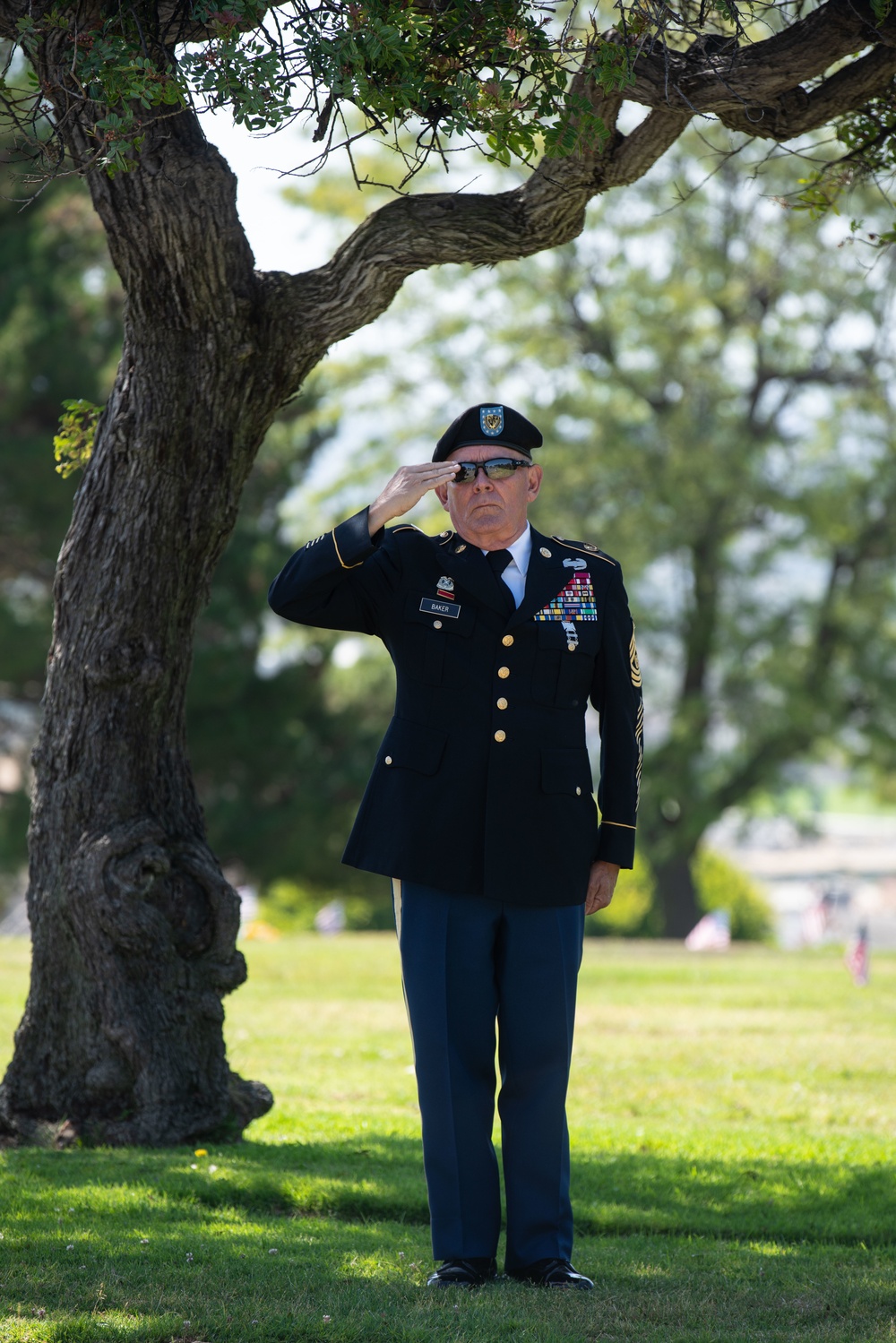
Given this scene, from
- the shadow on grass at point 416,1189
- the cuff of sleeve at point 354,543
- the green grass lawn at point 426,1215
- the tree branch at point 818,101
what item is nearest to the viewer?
the green grass lawn at point 426,1215

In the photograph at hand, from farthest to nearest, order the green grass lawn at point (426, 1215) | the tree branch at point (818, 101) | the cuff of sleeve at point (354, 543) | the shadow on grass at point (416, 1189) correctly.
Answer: the tree branch at point (818, 101) < the shadow on grass at point (416, 1189) < the cuff of sleeve at point (354, 543) < the green grass lawn at point (426, 1215)

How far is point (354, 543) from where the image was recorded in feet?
13.8

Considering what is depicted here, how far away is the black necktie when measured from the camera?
4277 millimetres

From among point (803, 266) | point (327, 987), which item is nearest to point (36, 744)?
point (327, 987)

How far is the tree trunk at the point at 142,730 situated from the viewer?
5500 millimetres

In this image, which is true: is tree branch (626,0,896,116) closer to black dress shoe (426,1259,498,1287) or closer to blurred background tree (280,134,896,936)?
black dress shoe (426,1259,498,1287)

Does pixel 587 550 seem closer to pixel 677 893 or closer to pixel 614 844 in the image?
pixel 614 844

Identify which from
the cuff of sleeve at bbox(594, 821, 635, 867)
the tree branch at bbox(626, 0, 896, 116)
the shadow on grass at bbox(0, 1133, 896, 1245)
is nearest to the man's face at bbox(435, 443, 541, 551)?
the cuff of sleeve at bbox(594, 821, 635, 867)

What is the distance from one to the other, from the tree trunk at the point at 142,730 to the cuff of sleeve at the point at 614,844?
2.01 meters

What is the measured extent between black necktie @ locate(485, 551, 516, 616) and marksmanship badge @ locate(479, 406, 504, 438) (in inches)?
13.6

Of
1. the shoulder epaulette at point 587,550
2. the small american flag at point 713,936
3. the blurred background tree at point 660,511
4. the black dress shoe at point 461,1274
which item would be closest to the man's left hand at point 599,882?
the shoulder epaulette at point 587,550

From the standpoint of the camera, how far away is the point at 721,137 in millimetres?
22281

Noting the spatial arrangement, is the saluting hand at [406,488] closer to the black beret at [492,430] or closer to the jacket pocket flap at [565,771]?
the black beret at [492,430]

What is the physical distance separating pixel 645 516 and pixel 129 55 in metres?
19.9
